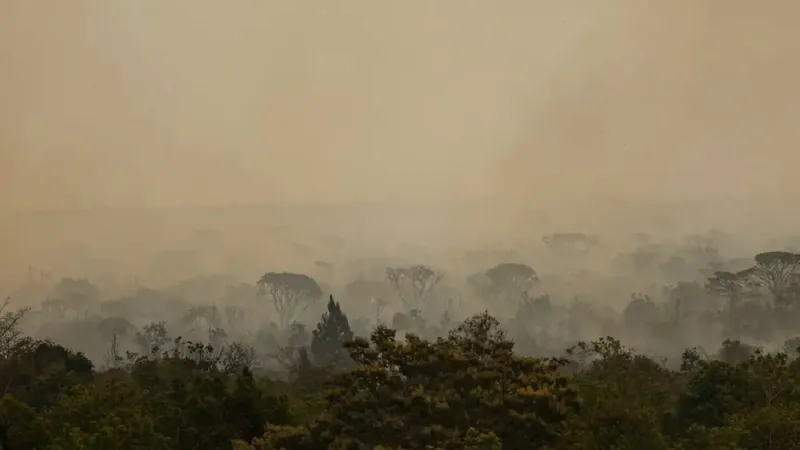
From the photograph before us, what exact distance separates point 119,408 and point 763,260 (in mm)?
30405

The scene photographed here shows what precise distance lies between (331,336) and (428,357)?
2616 centimetres

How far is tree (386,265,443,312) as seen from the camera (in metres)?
36.7

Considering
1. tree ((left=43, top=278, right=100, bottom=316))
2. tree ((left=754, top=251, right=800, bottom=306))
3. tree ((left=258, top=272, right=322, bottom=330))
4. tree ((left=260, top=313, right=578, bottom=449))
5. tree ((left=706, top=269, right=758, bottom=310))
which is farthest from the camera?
tree ((left=258, top=272, right=322, bottom=330))

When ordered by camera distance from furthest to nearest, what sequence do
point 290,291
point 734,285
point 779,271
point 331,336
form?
point 290,291 < point 331,336 < point 734,285 < point 779,271

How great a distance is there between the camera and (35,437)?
1238 centimetres

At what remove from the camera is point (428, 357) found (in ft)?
33.1

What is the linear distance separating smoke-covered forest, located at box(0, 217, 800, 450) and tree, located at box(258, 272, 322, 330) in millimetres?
106

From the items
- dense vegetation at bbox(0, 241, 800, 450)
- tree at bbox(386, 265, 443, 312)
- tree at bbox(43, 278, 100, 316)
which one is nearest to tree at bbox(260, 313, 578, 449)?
dense vegetation at bbox(0, 241, 800, 450)

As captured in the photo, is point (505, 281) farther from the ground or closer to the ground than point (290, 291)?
closer to the ground

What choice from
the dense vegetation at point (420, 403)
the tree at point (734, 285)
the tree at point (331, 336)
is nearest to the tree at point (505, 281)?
the tree at point (331, 336)

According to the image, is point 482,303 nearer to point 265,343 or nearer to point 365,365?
point 265,343

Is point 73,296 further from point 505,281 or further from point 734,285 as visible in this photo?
point 734,285

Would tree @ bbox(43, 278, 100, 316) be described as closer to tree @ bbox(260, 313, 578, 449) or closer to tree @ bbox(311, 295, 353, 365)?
tree @ bbox(311, 295, 353, 365)

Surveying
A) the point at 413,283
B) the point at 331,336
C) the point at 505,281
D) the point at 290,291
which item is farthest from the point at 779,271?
the point at 290,291
